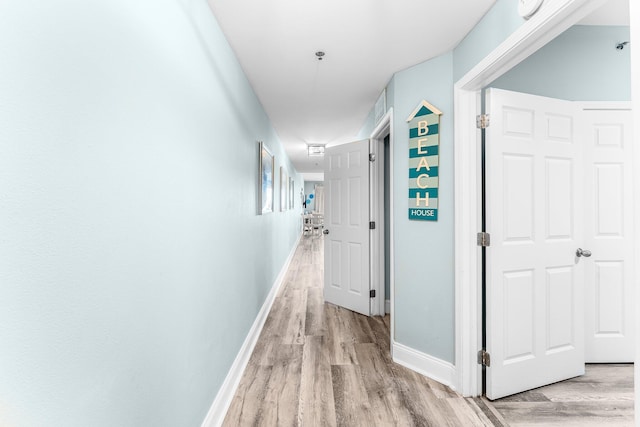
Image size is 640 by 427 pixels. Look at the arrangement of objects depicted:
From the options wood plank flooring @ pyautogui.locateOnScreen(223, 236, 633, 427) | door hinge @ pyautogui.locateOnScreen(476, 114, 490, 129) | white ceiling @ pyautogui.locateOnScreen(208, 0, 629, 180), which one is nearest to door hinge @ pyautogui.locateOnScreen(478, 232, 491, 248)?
door hinge @ pyautogui.locateOnScreen(476, 114, 490, 129)

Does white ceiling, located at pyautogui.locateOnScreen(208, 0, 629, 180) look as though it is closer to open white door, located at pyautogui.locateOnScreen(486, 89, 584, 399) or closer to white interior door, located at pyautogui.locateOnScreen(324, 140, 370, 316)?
open white door, located at pyautogui.locateOnScreen(486, 89, 584, 399)

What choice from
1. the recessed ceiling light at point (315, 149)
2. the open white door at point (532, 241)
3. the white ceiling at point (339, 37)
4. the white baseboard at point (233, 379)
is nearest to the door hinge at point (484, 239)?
the open white door at point (532, 241)

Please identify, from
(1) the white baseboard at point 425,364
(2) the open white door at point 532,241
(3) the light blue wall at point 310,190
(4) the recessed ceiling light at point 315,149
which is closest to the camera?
(2) the open white door at point 532,241

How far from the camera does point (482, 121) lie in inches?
77.2

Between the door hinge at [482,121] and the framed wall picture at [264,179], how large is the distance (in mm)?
1941

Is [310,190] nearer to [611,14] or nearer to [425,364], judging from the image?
[425,364]

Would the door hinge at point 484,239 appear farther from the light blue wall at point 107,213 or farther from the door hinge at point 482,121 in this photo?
the light blue wall at point 107,213

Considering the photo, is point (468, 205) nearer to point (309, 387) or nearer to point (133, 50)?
point (309, 387)

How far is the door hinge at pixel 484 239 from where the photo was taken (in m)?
1.94

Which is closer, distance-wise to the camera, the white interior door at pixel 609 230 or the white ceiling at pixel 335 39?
the white ceiling at pixel 335 39

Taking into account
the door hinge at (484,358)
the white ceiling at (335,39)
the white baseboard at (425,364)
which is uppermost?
the white ceiling at (335,39)

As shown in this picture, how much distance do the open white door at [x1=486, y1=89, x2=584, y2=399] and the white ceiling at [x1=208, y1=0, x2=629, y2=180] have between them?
1.82 feet

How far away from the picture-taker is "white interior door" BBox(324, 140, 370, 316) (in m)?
3.53

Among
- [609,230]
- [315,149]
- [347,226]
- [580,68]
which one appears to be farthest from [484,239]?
[315,149]
